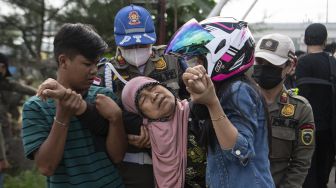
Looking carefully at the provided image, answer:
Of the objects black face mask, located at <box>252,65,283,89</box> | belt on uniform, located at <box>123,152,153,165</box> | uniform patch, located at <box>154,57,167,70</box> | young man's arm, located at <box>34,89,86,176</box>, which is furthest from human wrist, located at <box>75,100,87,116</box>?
black face mask, located at <box>252,65,283,89</box>

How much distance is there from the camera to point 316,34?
4387 millimetres

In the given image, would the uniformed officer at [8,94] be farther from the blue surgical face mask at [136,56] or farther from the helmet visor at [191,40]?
the helmet visor at [191,40]

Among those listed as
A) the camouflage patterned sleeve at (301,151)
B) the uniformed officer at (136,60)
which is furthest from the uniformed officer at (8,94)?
the camouflage patterned sleeve at (301,151)

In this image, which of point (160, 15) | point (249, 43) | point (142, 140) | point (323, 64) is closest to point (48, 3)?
point (160, 15)

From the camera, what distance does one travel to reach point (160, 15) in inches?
188

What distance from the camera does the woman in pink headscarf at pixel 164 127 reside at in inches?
89.4

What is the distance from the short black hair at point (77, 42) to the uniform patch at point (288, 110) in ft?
4.06

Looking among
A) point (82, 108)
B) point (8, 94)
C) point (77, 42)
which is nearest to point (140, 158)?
point (82, 108)

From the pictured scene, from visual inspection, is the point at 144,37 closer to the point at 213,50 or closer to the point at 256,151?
the point at 213,50

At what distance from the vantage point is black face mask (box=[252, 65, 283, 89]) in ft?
9.14

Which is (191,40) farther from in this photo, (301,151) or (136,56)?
(301,151)

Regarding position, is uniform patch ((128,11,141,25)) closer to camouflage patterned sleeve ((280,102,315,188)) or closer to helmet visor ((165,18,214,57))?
helmet visor ((165,18,214,57))

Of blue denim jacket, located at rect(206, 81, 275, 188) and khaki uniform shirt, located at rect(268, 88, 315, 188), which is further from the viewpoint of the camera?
khaki uniform shirt, located at rect(268, 88, 315, 188)

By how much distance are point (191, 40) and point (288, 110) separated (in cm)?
110
